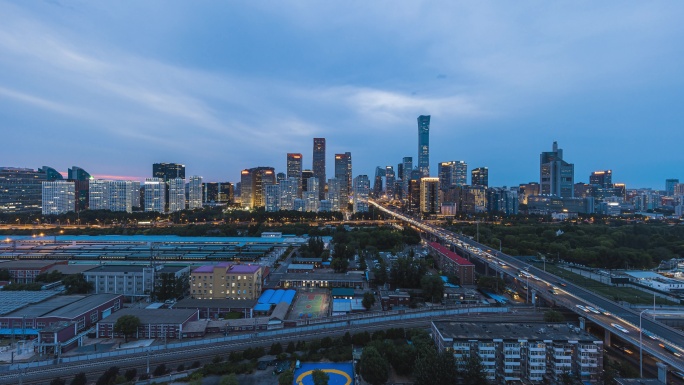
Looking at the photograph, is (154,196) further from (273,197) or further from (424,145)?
(424,145)

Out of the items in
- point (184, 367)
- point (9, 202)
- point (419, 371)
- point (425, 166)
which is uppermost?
point (425, 166)

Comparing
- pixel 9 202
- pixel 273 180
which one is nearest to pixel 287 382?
pixel 9 202

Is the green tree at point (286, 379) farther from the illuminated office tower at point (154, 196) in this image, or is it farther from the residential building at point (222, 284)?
the illuminated office tower at point (154, 196)

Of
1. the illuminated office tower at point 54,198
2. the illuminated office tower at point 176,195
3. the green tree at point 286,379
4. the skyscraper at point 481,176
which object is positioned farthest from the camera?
the skyscraper at point 481,176

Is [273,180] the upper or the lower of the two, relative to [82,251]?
upper

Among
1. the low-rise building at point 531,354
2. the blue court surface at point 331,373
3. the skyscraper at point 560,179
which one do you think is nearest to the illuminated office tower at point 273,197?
the blue court surface at point 331,373

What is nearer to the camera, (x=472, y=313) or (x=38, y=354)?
(x=38, y=354)

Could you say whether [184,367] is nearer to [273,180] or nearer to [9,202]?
[9,202]

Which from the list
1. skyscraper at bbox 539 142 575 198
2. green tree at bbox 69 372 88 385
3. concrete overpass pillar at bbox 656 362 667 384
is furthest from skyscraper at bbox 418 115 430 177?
green tree at bbox 69 372 88 385
